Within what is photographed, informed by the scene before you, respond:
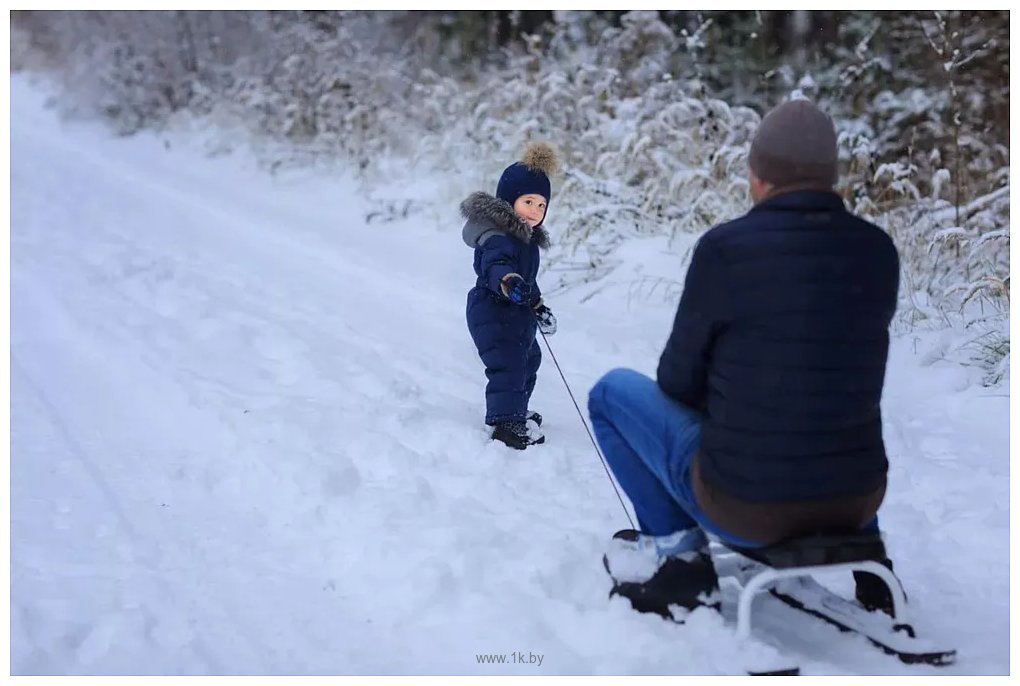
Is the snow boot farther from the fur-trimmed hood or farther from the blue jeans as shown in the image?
the fur-trimmed hood

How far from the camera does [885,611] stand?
7.63ft

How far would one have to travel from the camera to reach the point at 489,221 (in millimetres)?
3523

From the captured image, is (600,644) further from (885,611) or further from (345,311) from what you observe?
(345,311)

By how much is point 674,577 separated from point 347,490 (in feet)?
4.62

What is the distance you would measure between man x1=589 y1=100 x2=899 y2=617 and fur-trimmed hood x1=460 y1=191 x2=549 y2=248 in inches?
56.8

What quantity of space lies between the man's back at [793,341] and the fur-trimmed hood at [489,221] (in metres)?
1.52

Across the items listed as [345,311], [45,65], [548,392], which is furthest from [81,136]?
[548,392]

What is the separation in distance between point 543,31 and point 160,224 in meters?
5.71

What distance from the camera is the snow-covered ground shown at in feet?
7.84

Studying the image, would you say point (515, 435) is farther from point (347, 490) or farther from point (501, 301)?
point (347, 490)

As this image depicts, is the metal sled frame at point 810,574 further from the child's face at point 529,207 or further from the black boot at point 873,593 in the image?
the child's face at point 529,207

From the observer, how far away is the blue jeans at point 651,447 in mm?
2221

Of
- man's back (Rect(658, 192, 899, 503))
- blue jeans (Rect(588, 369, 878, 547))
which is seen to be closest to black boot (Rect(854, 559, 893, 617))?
blue jeans (Rect(588, 369, 878, 547))

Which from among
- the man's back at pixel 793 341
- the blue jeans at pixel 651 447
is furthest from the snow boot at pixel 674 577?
the man's back at pixel 793 341
